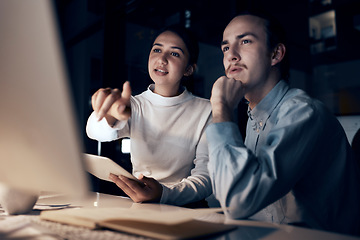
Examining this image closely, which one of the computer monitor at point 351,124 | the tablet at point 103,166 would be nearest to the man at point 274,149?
the tablet at point 103,166

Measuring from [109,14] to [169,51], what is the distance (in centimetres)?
178

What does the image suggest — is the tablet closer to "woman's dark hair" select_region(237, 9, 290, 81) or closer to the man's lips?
the man's lips

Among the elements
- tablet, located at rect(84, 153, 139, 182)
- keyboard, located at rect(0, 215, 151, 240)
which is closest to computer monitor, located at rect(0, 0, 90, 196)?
keyboard, located at rect(0, 215, 151, 240)

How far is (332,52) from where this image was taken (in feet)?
6.40

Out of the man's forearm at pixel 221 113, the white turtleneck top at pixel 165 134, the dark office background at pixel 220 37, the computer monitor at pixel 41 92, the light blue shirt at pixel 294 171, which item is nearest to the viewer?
the computer monitor at pixel 41 92

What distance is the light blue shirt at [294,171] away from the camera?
741 millimetres

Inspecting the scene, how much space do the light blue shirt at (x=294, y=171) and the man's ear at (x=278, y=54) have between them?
7.4 inches

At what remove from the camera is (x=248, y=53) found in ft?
3.67

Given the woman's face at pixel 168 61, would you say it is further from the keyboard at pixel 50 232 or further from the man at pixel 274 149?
the keyboard at pixel 50 232

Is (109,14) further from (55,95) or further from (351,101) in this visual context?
(55,95)

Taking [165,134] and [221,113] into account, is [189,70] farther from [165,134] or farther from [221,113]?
[221,113]

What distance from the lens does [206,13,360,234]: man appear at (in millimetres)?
747

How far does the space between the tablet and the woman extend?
293 mm

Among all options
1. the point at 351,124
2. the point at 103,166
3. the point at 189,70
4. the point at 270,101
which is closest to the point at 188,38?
the point at 189,70
